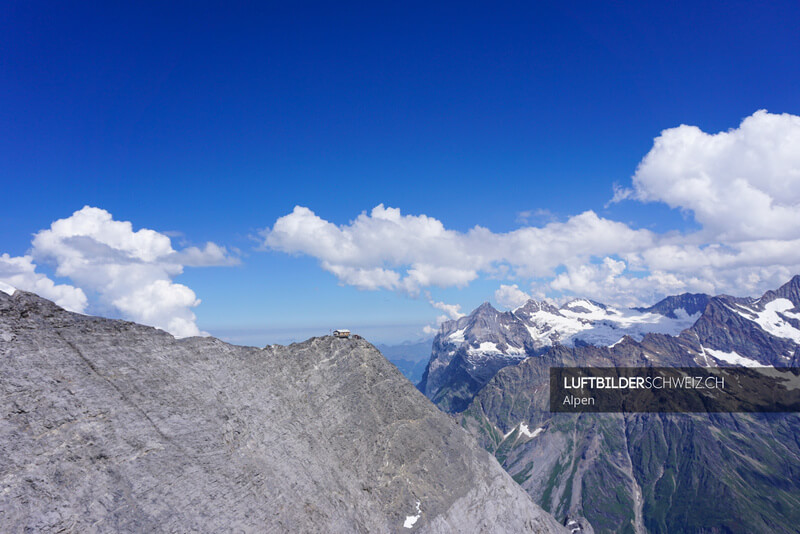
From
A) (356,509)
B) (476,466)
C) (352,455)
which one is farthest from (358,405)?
(476,466)

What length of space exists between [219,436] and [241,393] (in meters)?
9.52

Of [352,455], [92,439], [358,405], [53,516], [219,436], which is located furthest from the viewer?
A: [358,405]

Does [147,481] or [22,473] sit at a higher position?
[22,473]

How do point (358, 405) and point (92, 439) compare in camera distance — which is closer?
point (92, 439)

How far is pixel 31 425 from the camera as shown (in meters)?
44.6

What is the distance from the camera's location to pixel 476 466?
8856cm

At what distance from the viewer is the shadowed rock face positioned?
4491cm

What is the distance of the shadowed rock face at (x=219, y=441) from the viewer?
4491 centimetres

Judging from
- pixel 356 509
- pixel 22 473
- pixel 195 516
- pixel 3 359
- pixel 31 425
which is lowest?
pixel 356 509

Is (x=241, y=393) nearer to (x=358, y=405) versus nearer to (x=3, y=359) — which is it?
(x=358, y=405)

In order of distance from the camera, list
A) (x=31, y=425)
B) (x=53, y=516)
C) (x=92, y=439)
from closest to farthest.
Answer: (x=53, y=516) < (x=31, y=425) < (x=92, y=439)

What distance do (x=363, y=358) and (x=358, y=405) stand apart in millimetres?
10811

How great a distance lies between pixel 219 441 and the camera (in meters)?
59.2

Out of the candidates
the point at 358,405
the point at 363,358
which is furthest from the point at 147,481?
the point at 363,358
